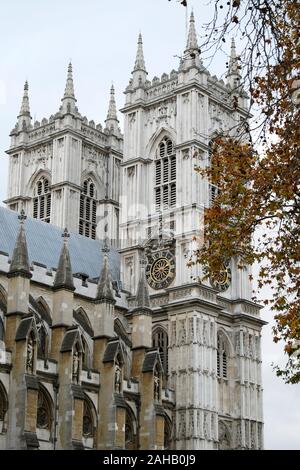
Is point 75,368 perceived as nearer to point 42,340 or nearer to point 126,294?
point 42,340

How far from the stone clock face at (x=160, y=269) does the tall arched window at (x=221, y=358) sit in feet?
13.8

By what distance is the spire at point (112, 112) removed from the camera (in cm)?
6166

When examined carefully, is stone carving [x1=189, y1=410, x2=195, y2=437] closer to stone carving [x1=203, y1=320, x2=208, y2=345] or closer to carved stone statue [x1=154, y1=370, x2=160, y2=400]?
carved stone statue [x1=154, y1=370, x2=160, y2=400]

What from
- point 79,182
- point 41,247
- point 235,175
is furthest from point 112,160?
point 235,175

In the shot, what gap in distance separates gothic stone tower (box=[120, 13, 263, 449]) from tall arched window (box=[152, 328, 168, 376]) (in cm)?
6

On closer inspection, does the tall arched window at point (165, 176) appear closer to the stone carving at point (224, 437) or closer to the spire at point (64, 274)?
the spire at point (64, 274)

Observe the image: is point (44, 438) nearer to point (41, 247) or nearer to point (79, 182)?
point (41, 247)

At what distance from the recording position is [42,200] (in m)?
57.1

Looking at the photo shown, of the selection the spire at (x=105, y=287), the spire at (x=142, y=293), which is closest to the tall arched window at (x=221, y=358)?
the spire at (x=142, y=293)

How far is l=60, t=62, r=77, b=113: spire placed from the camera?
189ft

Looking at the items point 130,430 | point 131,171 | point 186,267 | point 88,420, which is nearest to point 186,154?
point 131,171

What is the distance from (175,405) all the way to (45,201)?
58.0ft

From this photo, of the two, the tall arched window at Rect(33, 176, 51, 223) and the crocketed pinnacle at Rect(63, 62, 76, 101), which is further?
the crocketed pinnacle at Rect(63, 62, 76, 101)

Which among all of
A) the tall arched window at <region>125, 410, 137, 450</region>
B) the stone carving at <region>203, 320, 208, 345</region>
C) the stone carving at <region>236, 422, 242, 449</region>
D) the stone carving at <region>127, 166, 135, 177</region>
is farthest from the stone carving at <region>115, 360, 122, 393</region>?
the stone carving at <region>127, 166, 135, 177</region>
